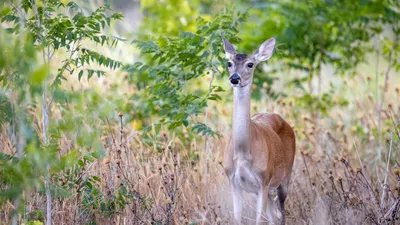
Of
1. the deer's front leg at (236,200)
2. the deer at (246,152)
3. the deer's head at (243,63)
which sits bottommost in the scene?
the deer's front leg at (236,200)

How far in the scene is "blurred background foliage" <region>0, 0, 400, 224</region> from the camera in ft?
15.3

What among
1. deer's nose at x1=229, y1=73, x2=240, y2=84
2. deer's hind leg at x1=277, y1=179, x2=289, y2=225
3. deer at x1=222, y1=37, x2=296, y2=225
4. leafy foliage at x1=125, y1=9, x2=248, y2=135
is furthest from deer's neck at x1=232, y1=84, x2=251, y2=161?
deer's hind leg at x1=277, y1=179, x2=289, y2=225

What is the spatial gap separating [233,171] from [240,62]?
0.90 m

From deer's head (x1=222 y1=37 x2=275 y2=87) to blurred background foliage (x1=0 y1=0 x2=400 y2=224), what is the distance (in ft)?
1.17

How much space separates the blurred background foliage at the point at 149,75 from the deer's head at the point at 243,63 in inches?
14.1

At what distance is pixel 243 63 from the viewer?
5.73 meters

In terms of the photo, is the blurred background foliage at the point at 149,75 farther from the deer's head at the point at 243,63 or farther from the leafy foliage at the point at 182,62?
the deer's head at the point at 243,63

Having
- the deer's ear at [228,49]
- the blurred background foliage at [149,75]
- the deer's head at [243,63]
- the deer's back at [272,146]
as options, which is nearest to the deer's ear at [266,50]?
the deer's head at [243,63]

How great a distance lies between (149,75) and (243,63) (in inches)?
41.4

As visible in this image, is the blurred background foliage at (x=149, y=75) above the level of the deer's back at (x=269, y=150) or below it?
above

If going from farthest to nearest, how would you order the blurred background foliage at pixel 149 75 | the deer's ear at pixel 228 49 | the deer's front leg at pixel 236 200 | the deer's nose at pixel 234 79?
the deer's ear at pixel 228 49
the deer's front leg at pixel 236 200
the deer's nose at pixel 234 79
the blurred background foliage at pixel 149 75

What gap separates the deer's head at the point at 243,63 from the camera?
556 centimetres

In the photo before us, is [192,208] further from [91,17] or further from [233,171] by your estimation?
[91,17]

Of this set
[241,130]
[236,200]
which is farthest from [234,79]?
[236,200]
